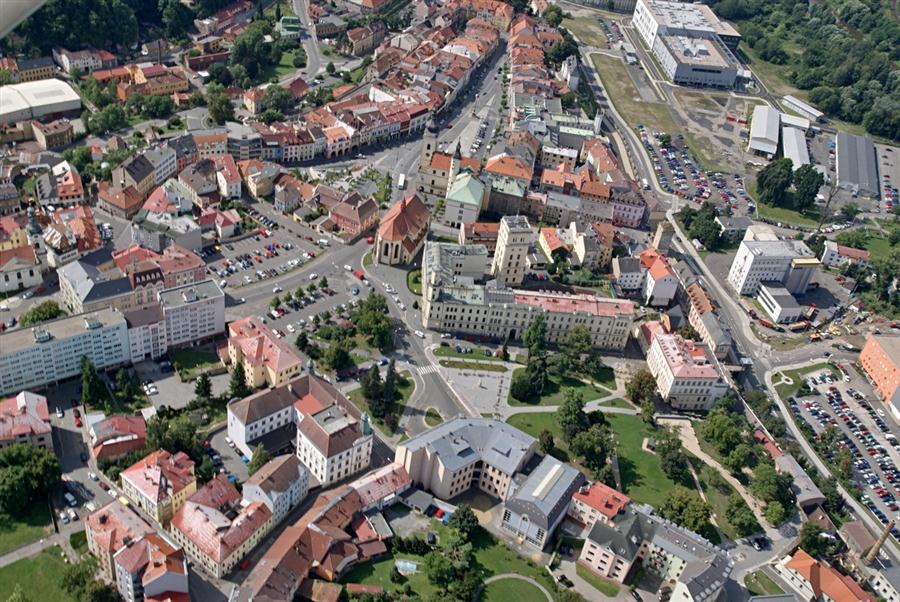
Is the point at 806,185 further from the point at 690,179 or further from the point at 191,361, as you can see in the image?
the point at 191,361

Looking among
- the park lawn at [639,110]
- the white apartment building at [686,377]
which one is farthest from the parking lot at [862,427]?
the park lawn at [639,110]

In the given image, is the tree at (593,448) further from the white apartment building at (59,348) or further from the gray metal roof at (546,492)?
the white apartment building at (59,348)

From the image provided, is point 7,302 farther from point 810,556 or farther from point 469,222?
point 810,556

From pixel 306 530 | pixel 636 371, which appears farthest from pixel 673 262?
pixel 306 530

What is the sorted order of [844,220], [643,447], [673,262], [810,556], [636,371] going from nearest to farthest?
[810,556]
[643,447]
[636,371]
[673,262]
[844,220]

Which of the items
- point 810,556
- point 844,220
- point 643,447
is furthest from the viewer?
point 844,220

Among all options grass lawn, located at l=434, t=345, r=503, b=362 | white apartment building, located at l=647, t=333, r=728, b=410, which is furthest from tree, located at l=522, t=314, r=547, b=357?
white apartment building, located at l=647, t=333, r=728, b=410

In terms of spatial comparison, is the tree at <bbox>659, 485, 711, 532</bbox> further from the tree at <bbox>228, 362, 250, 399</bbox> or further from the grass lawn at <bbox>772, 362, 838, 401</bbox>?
the tree at <bbox>228, 362, 250, 399</bbox>
